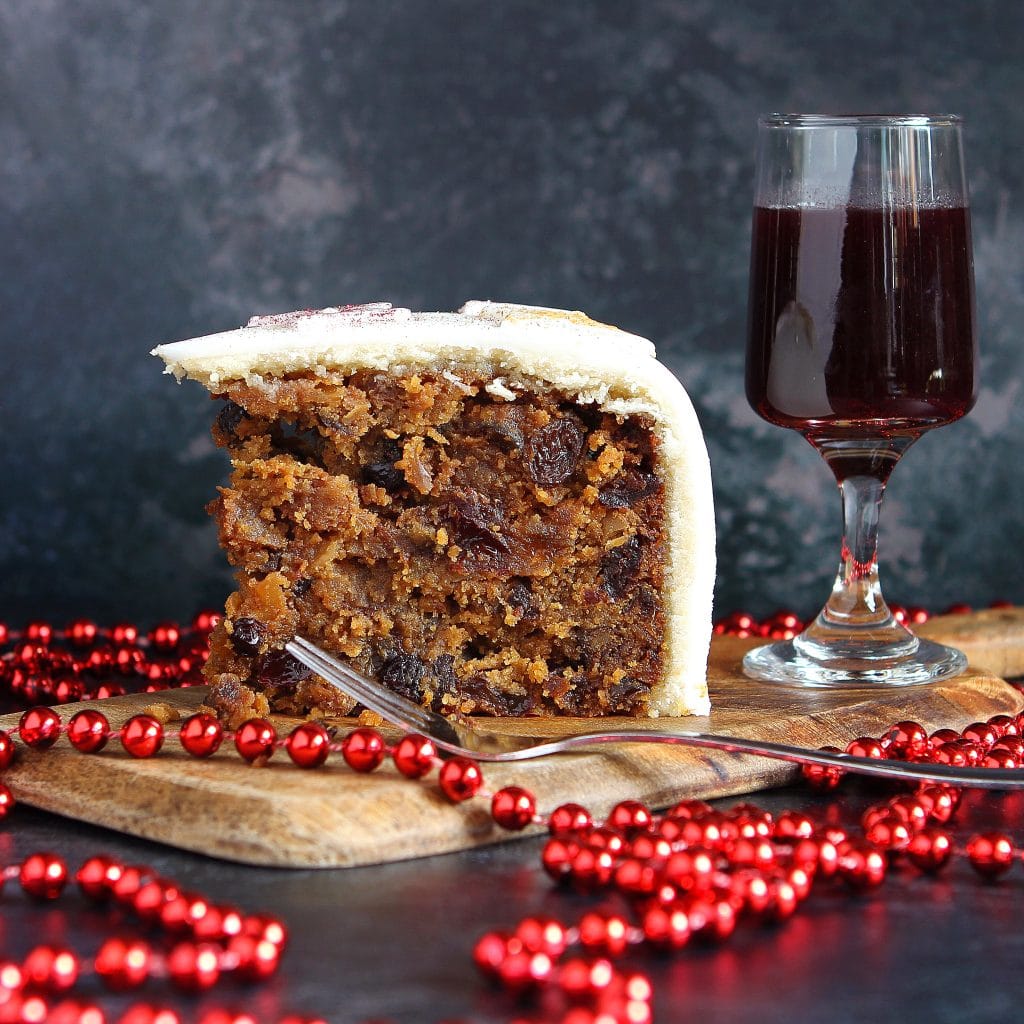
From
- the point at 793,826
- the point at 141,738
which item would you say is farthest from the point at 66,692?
the point at 793,826

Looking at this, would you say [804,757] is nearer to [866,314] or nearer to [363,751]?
[363,751]

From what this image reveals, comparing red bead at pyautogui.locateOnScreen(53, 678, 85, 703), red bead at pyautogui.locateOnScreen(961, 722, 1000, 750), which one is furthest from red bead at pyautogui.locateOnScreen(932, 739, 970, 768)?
red bead at pyautogui.locateOnScreen(53, 678, 85, 703)

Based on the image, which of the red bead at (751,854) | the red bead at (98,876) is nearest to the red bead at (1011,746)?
the red bead at (751,854)

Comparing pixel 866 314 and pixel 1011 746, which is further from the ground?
pixel 866 314

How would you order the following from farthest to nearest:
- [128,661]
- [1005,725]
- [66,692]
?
[128,661] < [66,692] < [1005,725]

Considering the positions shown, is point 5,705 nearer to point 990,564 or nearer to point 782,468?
point 782,468
